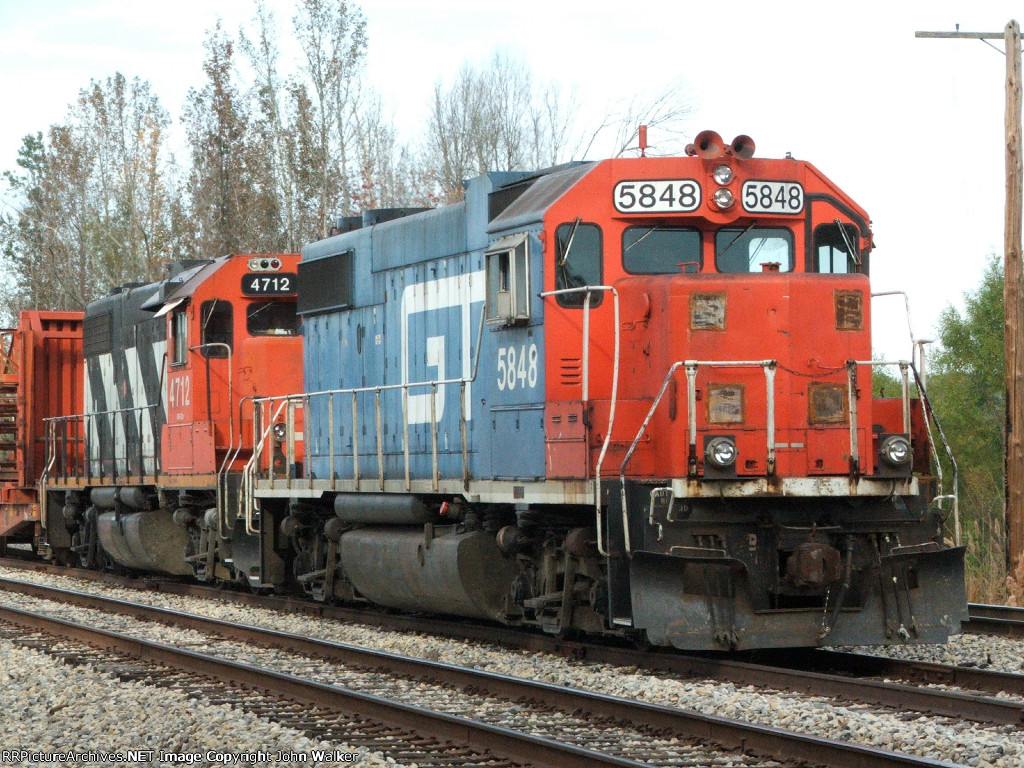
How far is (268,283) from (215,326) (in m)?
0.79

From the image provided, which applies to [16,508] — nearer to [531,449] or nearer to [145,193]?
[531,449]

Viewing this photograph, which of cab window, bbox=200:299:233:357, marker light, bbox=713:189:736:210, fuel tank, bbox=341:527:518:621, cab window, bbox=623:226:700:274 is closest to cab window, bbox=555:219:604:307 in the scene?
cab window, bbox=623:226:700:274

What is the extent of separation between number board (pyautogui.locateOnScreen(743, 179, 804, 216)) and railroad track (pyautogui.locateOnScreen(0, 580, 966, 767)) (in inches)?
147

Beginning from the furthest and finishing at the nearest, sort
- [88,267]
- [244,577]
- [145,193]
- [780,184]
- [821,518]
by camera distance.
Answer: [88,267] → [145,193] → [244,577] → [780,184] → [821,518]

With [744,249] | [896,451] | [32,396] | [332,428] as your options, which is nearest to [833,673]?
[896,451]

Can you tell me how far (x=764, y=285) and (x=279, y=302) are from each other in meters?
8.61

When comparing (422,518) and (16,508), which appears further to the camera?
(16,508)

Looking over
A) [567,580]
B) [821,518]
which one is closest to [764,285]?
[821,518]

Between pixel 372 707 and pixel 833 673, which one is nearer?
pixel 372 707

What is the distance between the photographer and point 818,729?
7383 mm

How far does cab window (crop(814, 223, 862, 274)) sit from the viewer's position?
1013 cm

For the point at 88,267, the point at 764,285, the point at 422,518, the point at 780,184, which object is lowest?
the point at 422,518

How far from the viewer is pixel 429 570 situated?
1145cm

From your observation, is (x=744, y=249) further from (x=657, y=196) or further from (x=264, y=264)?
(x=264, y=264)
